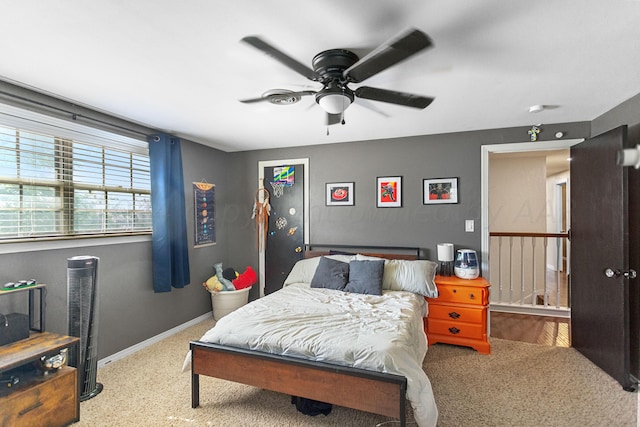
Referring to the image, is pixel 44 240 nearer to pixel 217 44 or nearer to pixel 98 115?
Result: pixel 98 115

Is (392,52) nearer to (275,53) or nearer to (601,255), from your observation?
(275,53)

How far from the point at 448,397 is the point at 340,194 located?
2570 mm

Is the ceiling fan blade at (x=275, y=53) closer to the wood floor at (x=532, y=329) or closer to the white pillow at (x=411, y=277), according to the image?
the white pillow at (x=411, y=277)

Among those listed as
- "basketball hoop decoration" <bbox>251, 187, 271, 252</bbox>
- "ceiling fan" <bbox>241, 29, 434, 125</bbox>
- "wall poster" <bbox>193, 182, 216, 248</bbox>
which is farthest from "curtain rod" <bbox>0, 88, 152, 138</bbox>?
"ceiling fan" <bbox>241, 29, 434, 125</bbox>

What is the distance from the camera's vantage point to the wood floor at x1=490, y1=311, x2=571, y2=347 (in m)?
3.47

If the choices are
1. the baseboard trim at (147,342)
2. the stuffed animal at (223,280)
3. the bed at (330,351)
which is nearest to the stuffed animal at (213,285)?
the stuffed animal at (223,280)

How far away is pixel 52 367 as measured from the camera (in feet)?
6.74

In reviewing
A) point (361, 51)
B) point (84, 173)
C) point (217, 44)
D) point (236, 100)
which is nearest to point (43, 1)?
point (217, 44)

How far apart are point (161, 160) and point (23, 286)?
5.55 feet

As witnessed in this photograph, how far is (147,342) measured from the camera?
11.0ft

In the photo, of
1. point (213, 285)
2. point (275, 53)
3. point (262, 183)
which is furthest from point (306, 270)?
point (275, 53)

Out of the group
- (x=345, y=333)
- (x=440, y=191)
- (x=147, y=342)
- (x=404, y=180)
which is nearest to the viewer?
(x=345, y=333)

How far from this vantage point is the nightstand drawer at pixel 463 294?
3184 millimetres

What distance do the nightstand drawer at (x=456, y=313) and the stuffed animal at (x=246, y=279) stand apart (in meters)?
2.34
